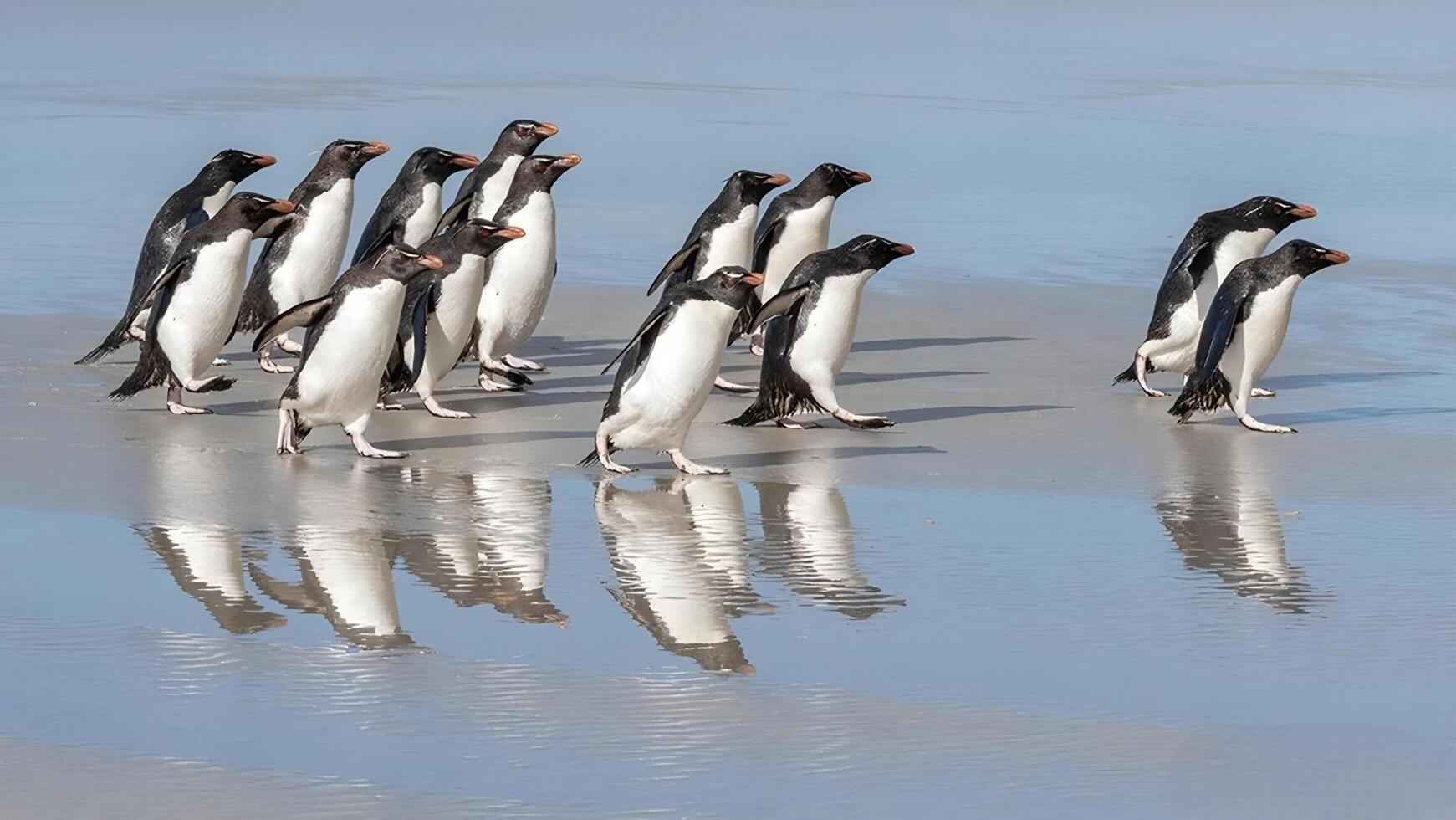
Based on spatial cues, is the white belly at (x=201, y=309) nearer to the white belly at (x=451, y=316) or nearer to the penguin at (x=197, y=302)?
the penguin at (x=197, y=302)

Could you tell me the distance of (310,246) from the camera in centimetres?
869

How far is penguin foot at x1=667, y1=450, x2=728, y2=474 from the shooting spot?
6500mm

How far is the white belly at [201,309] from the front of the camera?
7551mm

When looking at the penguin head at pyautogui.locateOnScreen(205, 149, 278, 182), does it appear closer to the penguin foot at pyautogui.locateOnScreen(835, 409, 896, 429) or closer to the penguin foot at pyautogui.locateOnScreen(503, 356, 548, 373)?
the penguin foot at pyautogui.locateOnScreen(503, 356, 548, 373)

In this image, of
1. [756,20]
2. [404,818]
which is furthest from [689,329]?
[756,20]

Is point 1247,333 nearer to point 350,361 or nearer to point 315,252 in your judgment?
point 350,361

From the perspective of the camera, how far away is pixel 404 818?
3508 mm

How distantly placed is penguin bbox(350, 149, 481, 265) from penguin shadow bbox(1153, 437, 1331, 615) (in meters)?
3.24

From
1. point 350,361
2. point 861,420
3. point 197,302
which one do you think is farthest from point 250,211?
point 861,420

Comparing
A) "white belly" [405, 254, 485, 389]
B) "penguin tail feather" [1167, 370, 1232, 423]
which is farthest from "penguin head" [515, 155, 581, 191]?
"penguin tail feather" [1167, 370, 1232, 423]

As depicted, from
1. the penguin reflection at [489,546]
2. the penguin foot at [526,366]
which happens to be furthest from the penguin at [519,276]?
the penguin reflection at [489,546]

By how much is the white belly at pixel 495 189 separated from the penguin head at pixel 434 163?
0.16 m

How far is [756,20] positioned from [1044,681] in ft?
84.2

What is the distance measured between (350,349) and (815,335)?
155 cm
